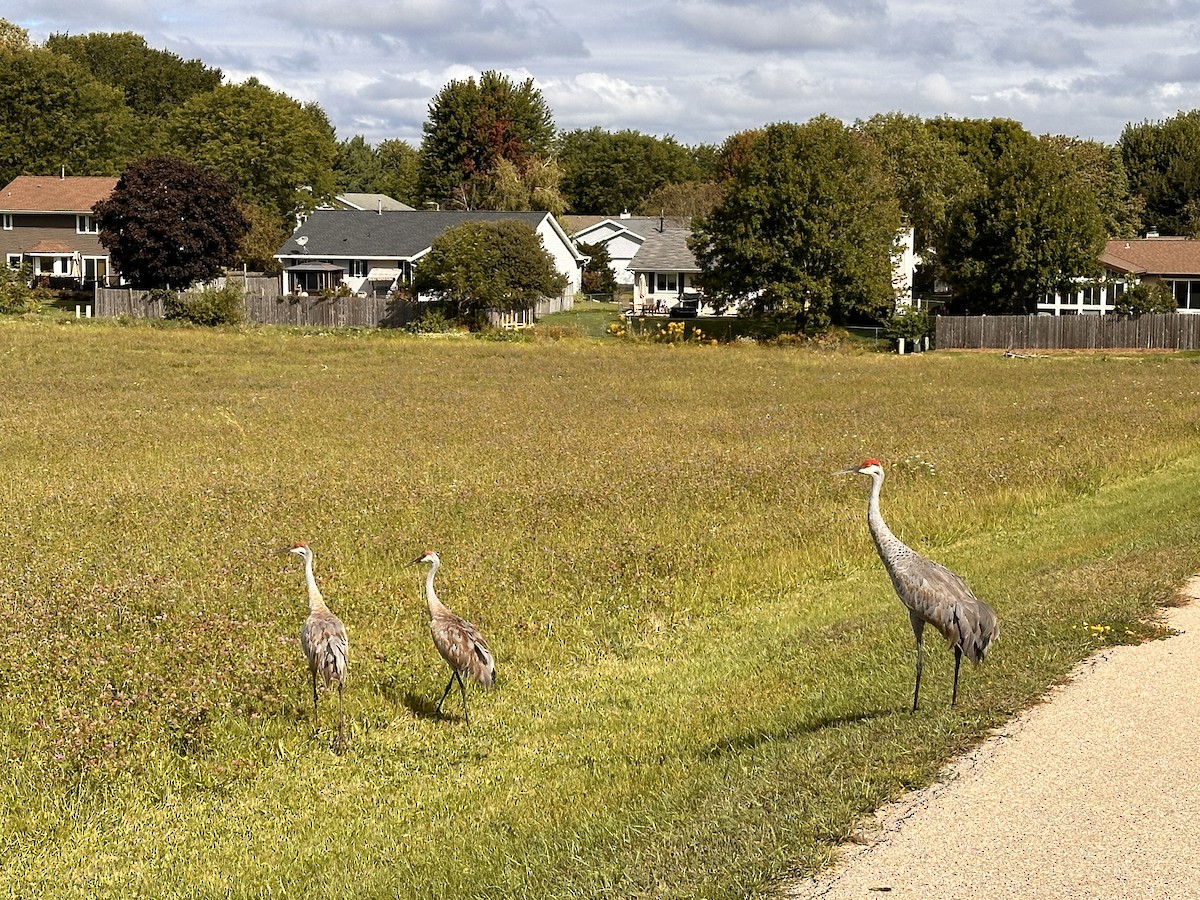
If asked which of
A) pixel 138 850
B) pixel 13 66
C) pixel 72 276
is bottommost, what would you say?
pixel 138 850

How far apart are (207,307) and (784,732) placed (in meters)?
62.4

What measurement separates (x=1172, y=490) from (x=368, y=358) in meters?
36.5

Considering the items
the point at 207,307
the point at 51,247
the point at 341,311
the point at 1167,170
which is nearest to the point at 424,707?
the point at 207,307

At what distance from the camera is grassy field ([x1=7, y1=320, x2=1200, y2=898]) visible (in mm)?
9102

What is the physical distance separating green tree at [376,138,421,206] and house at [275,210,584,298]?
45650 millimetres

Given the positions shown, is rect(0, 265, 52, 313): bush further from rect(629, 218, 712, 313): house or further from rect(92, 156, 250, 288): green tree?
rect(629, 218, 712, 313): house

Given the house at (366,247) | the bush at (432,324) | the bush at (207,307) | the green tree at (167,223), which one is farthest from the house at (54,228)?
the bush at (432,324)

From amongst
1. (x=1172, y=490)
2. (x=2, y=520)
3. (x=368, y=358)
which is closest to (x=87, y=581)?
(x=2, y=520)

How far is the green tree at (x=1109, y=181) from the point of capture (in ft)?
342

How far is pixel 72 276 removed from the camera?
292ft

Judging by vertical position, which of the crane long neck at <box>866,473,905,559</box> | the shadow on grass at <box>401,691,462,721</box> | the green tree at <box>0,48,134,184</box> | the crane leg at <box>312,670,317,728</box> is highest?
the green tree at <box>0,48,134,184</box>

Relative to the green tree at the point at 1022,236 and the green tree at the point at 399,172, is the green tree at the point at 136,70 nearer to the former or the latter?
the green tree at the point at 399,172

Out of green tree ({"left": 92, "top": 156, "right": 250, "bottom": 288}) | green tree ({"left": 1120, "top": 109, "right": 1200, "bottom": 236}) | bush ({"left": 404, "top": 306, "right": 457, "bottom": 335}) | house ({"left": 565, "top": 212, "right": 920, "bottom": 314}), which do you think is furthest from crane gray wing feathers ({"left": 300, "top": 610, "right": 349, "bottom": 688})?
green tree ({"left": 1120, "top": 109, "right": 1200, "bottom": 236})

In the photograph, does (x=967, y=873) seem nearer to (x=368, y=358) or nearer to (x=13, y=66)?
(x=368, y=358)
